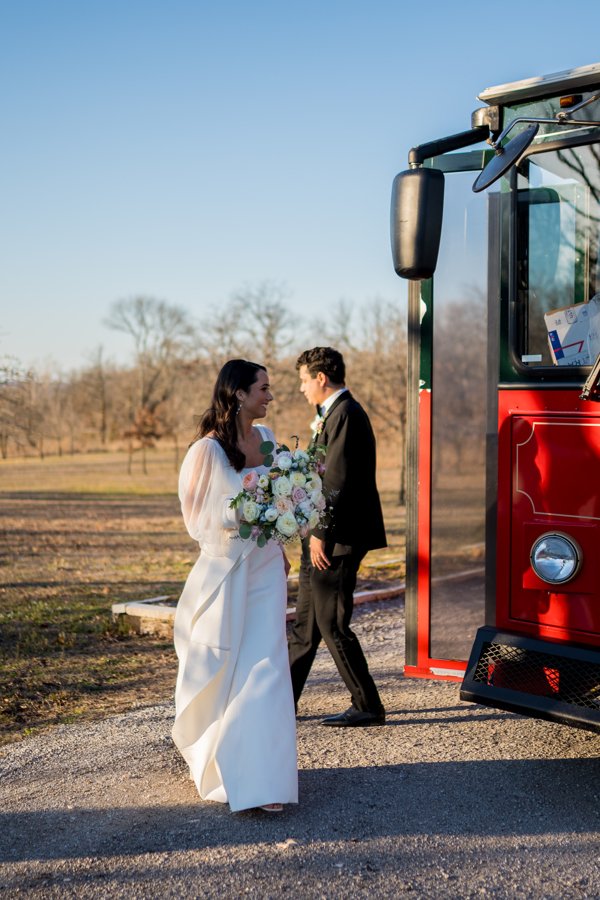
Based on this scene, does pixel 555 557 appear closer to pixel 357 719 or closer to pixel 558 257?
pixel 558 257

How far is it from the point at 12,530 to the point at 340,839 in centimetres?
1440

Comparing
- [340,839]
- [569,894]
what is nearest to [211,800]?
[340,839]

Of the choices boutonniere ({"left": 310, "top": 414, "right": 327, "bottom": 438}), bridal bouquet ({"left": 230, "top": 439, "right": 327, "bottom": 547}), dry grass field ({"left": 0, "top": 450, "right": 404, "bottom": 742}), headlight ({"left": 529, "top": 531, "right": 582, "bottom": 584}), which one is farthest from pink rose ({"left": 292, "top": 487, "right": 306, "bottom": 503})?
dry grass field ({"left": 0, "top": 450, "right": 404, "bottom": 742})

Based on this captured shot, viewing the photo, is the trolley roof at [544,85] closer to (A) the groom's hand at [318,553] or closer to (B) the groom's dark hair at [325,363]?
(B) the groom's dark hair at [325,363]

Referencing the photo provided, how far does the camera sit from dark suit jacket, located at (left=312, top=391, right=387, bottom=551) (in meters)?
4.91

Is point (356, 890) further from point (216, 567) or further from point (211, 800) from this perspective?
point (216, 567)

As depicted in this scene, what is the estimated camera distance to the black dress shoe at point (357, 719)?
506cm

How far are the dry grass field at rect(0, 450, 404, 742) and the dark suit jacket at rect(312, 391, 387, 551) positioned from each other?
182 centimetres

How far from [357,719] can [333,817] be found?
1163mm

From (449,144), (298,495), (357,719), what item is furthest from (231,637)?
(449,144)

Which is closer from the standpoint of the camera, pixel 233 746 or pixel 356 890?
pixel 356 890

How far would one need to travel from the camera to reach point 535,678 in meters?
3.99

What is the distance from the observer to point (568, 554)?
408cm

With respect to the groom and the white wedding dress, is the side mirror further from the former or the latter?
the white wedding dress
